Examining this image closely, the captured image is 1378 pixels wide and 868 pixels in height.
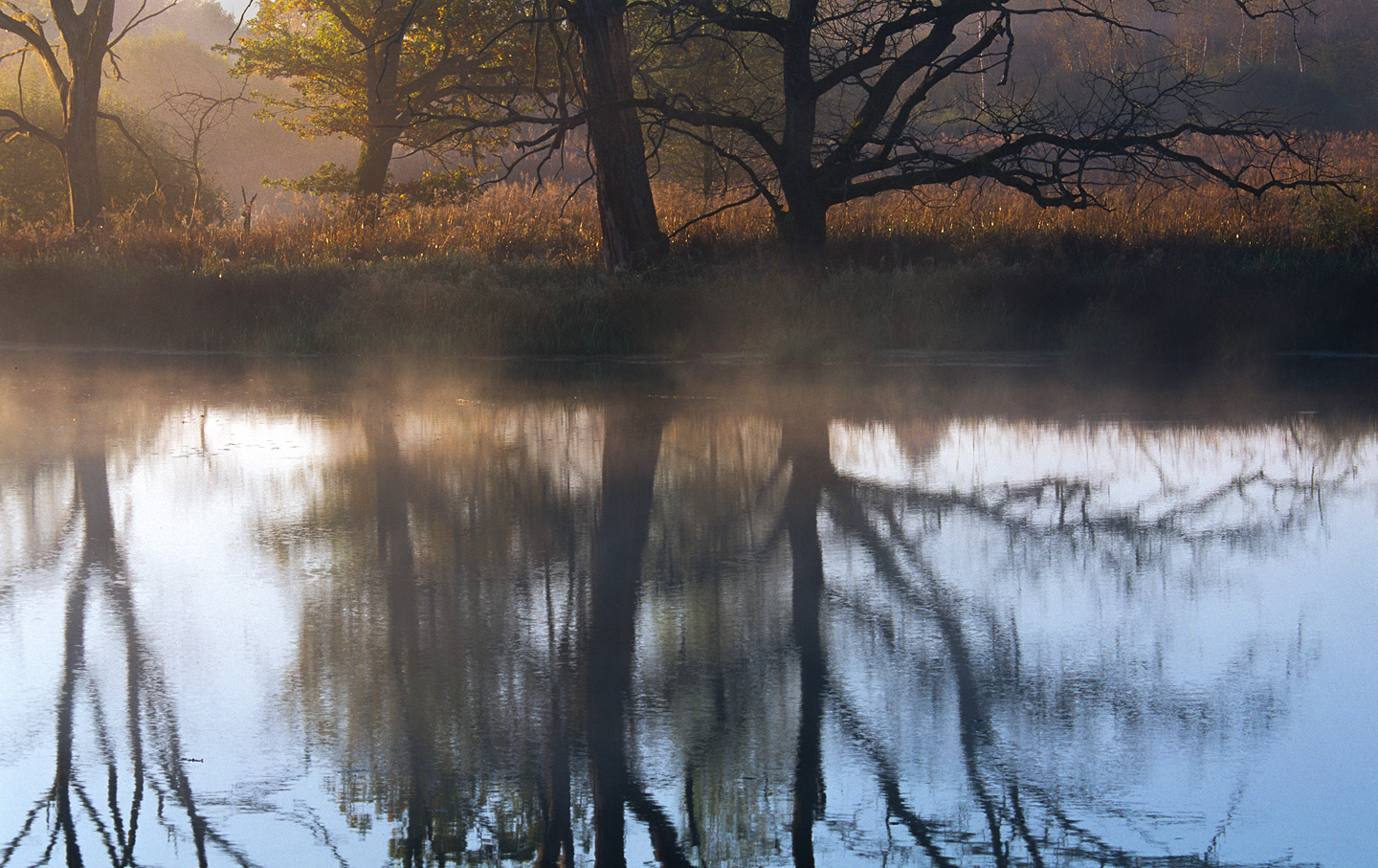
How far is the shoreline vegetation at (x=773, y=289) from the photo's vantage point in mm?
14156

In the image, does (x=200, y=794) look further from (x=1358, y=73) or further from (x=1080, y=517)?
(x=1358, y=73)

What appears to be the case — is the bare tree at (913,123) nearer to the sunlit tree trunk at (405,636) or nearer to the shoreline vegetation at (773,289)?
the shoreline vegetation at (773,289)

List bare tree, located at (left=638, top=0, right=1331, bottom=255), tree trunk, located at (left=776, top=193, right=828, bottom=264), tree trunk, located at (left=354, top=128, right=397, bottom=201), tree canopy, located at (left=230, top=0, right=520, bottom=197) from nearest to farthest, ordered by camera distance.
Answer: bare tree, located at (left=638, top=0, right=1331, bottom=255) < tree trunk, located at (left=776, top=193, right=828, bottom=264) < tree canopy, located at (left=230, top=0, right=520, bottom=197) < tree trunk, located at (left=354, top=128, right=397, bottom=201)

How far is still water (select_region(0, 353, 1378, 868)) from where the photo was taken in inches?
134

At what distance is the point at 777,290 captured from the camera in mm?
14812

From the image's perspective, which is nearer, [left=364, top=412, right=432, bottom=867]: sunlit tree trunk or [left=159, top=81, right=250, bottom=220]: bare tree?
[left=364, top=412, right=432, bottom=867]: sunlit tree trunk

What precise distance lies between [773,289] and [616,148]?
3.96m

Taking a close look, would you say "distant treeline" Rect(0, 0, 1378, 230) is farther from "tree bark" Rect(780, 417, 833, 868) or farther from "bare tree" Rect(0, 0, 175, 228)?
"tree bark" Rect(780, 417, 833, 868)

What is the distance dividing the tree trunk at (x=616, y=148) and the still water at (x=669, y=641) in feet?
27.0

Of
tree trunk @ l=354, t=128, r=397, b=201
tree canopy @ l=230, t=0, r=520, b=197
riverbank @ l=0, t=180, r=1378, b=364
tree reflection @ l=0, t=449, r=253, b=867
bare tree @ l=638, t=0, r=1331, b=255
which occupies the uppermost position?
tree canopy @ l=230, t=0, r=520, b=197

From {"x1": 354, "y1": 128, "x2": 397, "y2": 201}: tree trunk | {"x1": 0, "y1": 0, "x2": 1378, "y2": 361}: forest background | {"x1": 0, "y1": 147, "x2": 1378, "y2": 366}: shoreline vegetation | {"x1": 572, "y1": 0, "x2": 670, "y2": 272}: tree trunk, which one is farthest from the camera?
{"x1": 354, "y1": 128, "x2": 397, "y2": 201}: tree trunk

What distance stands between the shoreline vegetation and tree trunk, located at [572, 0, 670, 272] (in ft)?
1.90

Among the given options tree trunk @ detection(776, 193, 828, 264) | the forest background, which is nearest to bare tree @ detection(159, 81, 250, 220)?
the forest background

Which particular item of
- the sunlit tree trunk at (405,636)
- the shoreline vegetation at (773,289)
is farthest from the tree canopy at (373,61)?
the sunlit tree trunk at (405,636)
